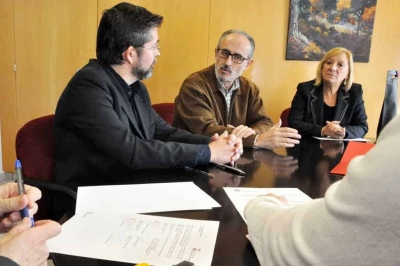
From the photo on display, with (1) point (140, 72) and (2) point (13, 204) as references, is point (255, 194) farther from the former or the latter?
(1) point (140, 72)

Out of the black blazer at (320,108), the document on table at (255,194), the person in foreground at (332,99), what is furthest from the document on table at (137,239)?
the black blazer at (320,108)

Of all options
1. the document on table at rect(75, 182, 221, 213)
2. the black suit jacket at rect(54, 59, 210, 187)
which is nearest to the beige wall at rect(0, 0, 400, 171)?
the black suit jacket at rect(54, 59, 210, 187)

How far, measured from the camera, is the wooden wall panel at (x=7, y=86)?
3225 mm

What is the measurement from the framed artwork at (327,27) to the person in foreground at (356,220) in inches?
120

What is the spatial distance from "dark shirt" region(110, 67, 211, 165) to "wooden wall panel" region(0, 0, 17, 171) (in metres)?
2.10

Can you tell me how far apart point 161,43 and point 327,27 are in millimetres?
1492

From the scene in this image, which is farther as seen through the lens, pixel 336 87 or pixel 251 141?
pixel 336 87

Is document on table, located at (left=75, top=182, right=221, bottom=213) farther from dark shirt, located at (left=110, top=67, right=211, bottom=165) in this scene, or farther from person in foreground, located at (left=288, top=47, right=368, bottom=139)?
person in foreground, located at (left=288, top=47, right=368, bottom=139)

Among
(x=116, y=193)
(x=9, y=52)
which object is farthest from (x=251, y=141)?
(x=9, y=52)

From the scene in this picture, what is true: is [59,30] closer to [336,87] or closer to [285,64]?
[285,64]

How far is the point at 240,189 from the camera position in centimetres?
112

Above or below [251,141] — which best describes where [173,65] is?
above

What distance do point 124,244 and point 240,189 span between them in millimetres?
468

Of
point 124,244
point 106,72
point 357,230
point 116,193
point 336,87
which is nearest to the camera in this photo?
point 357,230
